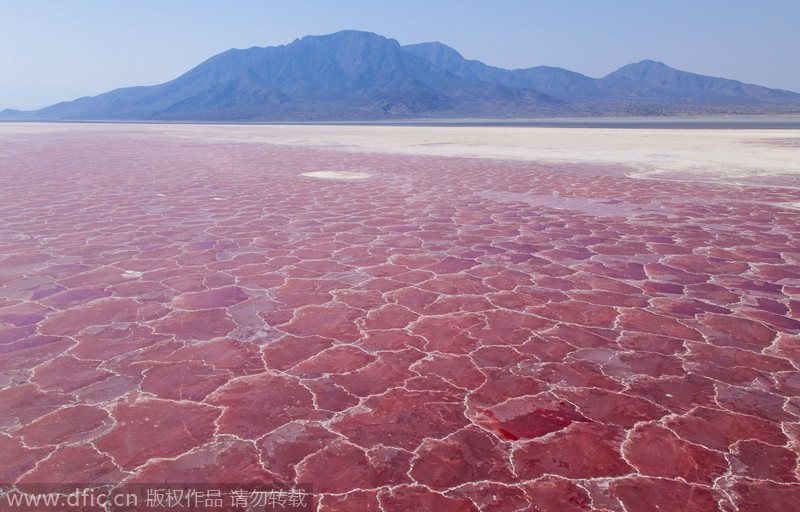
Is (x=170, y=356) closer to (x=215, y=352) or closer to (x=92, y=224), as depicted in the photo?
(x=215, y=352)

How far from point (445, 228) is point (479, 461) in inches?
192

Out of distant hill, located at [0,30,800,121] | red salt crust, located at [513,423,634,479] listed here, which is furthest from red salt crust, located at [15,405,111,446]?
distant hill, located at [0,30,800,121]

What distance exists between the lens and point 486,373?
133 inches

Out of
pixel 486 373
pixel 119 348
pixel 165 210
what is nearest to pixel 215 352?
pixel 119 348

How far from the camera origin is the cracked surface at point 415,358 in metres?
2.50

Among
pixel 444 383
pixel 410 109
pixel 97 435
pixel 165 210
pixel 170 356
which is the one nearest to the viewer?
pixel 97 435

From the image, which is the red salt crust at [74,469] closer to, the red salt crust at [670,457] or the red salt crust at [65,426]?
the red salt crust at [65,426]

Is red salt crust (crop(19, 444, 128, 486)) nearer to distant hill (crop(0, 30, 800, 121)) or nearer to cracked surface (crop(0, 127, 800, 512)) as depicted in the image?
cracked surface (crop(0, 127, 800, 512))

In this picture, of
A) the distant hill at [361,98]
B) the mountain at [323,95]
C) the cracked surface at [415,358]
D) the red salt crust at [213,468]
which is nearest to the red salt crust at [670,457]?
the cracked surface at [415,358]

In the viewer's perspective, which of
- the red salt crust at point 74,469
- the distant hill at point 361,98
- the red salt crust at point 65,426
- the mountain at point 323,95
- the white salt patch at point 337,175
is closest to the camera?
the red salt crust at point 74,469

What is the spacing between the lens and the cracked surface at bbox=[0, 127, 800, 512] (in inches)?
98.6

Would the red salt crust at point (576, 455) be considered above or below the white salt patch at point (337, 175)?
above

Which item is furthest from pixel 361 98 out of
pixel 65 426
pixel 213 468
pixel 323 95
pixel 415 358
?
pixel 213 468

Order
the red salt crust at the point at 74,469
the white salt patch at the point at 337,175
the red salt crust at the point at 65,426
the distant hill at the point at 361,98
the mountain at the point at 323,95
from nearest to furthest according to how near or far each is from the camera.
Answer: the red salt crust at the point at 74,469, the red salt crust at the point at 65,426, the white salt patch at the point at 337,175, the distant hill at the point at 361,98, the mountain at the point at 323,95
